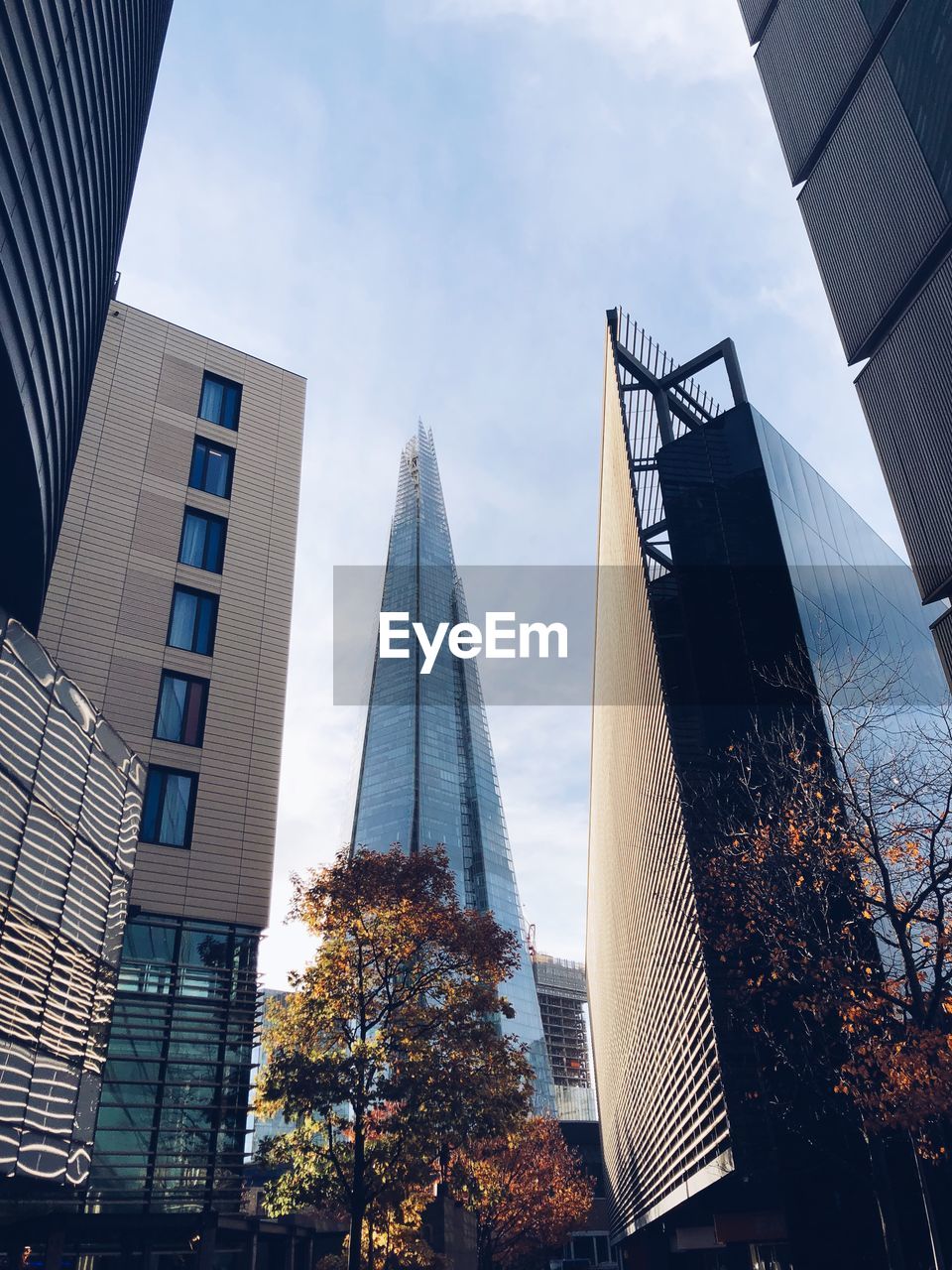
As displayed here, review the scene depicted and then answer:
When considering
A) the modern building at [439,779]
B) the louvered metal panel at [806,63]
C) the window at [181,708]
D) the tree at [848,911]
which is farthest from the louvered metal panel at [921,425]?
the modern building at [439,779]

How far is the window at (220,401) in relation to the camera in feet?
107

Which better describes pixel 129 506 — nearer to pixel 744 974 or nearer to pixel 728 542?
pixel 728 542

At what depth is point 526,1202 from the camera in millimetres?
46500

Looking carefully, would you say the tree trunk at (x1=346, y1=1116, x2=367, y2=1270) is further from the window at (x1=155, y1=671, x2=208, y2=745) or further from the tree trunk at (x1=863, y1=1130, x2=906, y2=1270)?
the window at (x1=155, y1=671, x2=208, y2=745)

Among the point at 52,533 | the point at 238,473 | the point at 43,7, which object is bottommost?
the point at 52,533

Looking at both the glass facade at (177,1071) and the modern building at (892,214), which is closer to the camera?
the modern building at (892,214)

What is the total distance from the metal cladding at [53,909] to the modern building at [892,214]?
14.0 metres

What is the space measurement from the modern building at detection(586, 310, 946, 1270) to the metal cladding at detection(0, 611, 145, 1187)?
1195cm

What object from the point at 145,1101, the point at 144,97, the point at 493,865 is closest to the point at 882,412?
the point at 144,97

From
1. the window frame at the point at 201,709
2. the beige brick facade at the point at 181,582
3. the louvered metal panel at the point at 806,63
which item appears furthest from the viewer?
the window frame at the point at 201,709

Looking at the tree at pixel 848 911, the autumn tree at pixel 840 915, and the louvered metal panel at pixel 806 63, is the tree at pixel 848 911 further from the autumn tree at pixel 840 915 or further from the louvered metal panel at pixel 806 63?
the louvered metal panel at pixel 806 63

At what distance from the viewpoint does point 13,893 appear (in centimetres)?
1469

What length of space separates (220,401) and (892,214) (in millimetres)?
25262

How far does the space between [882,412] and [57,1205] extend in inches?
850
